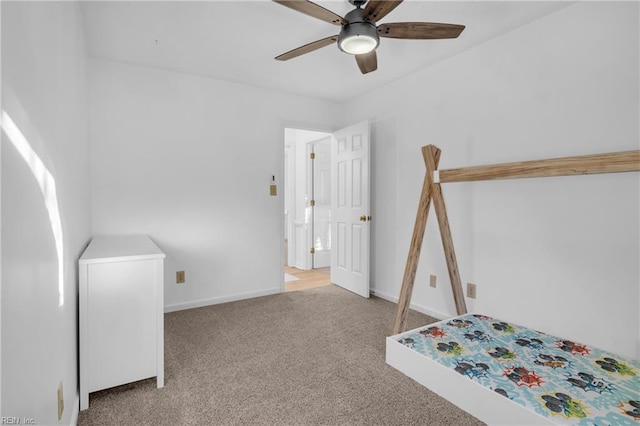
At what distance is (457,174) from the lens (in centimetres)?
234

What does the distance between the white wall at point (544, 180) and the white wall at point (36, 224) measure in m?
2.84

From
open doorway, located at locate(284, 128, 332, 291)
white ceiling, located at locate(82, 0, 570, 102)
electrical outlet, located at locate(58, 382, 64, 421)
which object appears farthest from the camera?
open doorway, located at locate(284, 128, 332, 291)

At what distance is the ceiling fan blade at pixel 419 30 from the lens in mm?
1945

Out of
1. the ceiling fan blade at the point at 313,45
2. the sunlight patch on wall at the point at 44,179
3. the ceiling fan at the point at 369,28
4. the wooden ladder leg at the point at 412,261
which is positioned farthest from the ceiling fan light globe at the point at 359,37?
the sunlight patch on wall at the point at 44,179

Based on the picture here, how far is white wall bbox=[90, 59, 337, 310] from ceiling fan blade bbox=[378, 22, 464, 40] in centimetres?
212

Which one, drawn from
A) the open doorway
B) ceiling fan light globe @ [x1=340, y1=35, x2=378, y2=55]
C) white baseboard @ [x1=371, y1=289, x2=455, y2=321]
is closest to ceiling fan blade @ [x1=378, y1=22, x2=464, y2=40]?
ceiling fan light globe @ [x1=340, y1=35, x2=378, y2=55]

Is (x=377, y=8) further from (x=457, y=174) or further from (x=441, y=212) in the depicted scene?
(x=441, y=212)

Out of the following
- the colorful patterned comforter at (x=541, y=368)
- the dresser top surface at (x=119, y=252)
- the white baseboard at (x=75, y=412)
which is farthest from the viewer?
the dresser top surface at (x=119, y=252)

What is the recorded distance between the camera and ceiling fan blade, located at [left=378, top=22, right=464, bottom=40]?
1945 millimetres

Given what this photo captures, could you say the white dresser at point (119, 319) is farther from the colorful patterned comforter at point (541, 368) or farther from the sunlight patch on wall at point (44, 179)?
the colorful patterned comforter at point (541, 368)

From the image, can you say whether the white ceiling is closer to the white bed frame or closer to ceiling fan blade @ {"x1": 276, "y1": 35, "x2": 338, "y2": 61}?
ceiling fan blade @ {"x1": 276, "y1": 35, "x2": 338, "y2": 61}

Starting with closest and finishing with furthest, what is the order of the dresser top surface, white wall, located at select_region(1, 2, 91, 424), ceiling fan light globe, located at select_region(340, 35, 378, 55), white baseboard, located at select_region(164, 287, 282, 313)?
white wall, located at select_region(1, 2, 91, 424) → the dresser top surface → ceiling fan light globe, located at select_region(340, 35, 378, 55) → white baseboard, located at select_region(164, 287, 282, 313)

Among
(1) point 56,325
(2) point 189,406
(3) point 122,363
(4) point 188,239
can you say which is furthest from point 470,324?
(4) point 188,239

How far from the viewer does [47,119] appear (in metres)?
1.29
